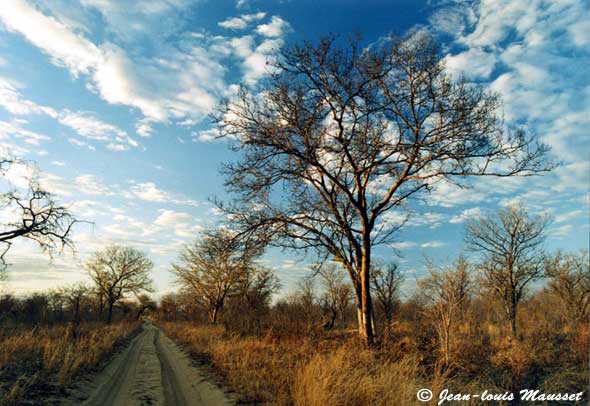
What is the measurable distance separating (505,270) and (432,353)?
1765 centimetres

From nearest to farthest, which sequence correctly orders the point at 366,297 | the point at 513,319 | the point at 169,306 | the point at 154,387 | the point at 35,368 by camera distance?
the point at 154,387 → the point at 35,368 → the point at 366,297 → the point at 513,319 → the point at 169,306

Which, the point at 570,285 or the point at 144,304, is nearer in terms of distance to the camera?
the point at 570,285

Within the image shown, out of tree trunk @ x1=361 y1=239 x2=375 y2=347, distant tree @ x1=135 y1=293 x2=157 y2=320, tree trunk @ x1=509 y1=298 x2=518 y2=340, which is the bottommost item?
distant tree @ x1=135 y1=293 x2=157 y2=320

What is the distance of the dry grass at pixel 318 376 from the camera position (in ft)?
19.5

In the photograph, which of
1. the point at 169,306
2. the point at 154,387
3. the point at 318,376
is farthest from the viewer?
the point at 169,306

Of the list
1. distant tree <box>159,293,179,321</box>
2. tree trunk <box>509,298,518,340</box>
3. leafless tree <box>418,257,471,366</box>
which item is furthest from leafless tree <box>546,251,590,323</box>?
distant tree <box>159,293,179,321</box>

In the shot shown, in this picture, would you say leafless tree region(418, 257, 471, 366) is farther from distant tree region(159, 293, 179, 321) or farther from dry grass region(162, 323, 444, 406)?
distant tree region(159, 293, 179, 321)

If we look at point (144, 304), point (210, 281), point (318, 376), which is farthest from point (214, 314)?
point (144, 304)

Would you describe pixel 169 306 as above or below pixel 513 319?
below

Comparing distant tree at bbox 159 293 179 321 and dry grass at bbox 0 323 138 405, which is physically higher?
dry grass at bbox 0 323 138 405

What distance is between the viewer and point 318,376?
20.9ft

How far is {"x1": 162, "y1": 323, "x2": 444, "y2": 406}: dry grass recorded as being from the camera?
596 cm

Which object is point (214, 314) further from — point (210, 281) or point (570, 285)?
point (570, 285)

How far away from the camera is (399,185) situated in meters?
12.3
